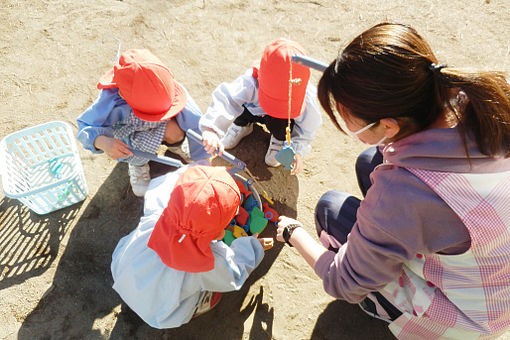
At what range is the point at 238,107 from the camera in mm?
2096

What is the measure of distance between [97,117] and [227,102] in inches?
26.9

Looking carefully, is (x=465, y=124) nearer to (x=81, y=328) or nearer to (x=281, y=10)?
(x=81, y=328)

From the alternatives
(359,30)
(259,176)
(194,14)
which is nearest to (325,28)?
(359,30)

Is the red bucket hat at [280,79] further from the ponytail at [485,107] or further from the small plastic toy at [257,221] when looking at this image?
the ponytail at [485,107]

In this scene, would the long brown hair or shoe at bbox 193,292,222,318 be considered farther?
shoe at bbox 193,292,222,318

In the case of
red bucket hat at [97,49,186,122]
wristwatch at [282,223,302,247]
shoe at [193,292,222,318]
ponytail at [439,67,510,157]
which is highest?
ponytail at [439,67,510,157]

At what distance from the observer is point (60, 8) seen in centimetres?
296

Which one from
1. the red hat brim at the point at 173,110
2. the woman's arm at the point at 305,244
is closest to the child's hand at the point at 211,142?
the red hat brim at the point at 173,110

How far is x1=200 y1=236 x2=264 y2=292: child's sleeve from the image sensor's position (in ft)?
5.36

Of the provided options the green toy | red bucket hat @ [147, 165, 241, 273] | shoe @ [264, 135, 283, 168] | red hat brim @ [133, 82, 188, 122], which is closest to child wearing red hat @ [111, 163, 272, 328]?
red bucket hat @ [147, 165, 241, 273]

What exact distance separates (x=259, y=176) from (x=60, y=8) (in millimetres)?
2130

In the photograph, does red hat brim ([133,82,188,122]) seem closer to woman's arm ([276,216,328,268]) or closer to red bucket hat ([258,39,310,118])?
red bucket hat ([258,39,310,118])

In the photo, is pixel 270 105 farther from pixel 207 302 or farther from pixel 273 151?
pixel 207 302

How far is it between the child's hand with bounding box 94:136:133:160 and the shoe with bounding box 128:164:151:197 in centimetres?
23
